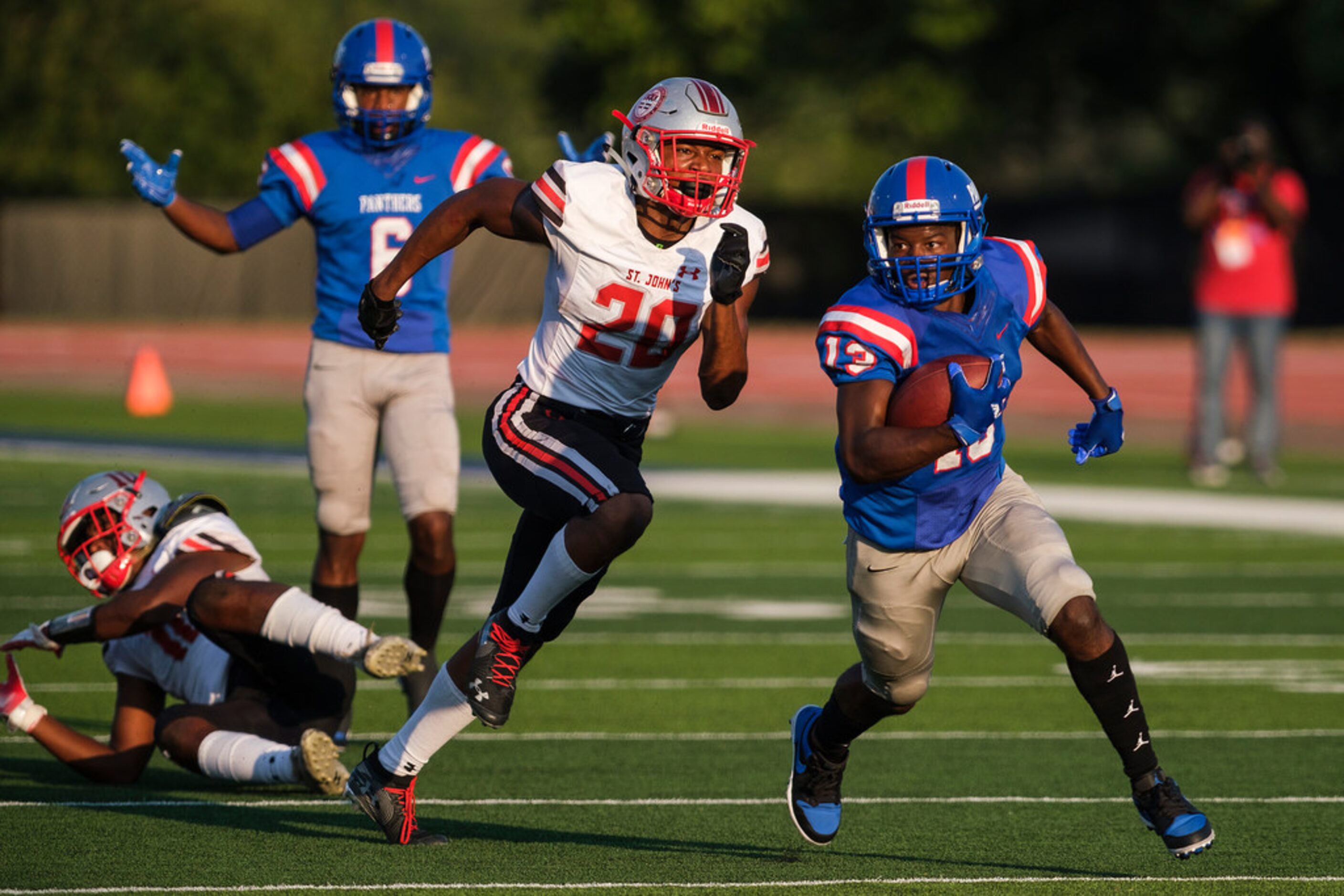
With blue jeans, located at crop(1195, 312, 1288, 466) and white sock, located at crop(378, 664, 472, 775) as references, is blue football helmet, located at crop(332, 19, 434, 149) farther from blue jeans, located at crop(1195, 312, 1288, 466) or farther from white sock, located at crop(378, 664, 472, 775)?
blue jeans, located at crop(1195, 312, 1288, 466)

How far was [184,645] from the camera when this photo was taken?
20.0 ft

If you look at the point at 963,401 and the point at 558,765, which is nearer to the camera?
the point at 963,401

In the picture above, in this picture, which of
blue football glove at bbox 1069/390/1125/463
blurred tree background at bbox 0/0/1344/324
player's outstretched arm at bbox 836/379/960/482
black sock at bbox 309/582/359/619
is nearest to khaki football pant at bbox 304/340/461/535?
black sock at bbox 309/582/359/619

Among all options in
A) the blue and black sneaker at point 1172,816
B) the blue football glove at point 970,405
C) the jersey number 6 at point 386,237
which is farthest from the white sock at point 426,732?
the jersey number 6 at point 386,237

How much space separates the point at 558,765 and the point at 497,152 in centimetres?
222

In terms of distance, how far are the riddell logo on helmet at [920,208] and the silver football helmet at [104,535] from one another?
245 centimetres

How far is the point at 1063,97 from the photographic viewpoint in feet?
111

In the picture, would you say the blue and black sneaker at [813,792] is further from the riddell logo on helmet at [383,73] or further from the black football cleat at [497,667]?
the riddell logo on helmet at [383,73]

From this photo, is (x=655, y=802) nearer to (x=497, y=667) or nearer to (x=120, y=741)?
(x=497, y=667)

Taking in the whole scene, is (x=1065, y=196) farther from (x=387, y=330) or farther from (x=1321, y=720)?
(x=387, y=330)

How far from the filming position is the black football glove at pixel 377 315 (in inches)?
215

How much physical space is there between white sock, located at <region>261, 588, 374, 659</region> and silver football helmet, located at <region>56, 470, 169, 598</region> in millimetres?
549

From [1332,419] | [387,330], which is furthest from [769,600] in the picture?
[1332,419]

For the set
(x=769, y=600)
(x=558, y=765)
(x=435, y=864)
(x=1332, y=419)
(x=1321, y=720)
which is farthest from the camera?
(x=1332, y=419)
